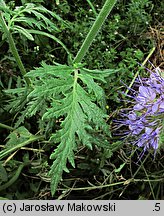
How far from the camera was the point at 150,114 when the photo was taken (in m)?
1.41

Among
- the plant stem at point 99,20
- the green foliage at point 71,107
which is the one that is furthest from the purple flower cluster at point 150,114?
the plant stem at point 99,20

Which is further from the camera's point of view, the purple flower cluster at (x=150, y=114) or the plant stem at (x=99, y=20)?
the purple flower cluster at (x=150, y=114)

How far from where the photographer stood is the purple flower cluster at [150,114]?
1.39m

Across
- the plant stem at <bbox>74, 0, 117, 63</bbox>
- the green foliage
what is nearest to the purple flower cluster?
the green foliage

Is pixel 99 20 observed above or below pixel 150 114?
above

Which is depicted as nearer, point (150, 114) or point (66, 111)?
point (66, 111)

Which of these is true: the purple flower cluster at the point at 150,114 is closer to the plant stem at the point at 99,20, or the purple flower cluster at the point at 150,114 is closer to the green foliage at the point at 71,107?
the green foliage at the point at 71,107

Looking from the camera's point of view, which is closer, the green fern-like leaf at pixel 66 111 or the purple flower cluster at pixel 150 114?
the green fern-like leaf at pixel 66 111

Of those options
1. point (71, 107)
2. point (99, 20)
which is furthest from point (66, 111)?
point (99, 20)

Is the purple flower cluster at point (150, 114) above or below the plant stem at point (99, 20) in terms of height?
below

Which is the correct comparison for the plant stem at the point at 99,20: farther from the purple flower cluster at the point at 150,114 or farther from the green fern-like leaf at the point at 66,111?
the purple flower cluster at the point at 150,114

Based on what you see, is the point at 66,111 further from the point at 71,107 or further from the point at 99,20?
the point at 99,20

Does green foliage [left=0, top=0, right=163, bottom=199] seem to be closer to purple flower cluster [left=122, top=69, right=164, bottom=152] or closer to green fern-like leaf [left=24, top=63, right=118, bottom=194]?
green fern-like leaf [left=24, top=63, right=118, bottom=194]

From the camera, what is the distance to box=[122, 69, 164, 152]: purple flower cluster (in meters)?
1.39
